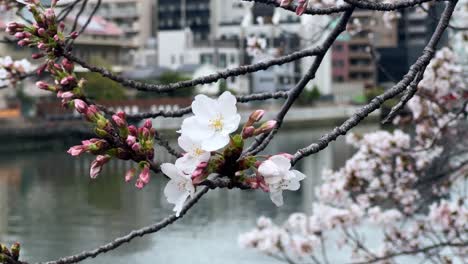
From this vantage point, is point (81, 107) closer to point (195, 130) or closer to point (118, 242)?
point (195, 130)

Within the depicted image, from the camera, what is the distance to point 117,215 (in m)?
11.1

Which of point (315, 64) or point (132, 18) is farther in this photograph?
point (132, 18)

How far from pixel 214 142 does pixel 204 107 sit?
46mm

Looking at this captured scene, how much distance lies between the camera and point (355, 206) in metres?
4.37

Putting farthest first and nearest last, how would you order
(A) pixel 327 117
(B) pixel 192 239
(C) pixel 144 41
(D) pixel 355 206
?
(C) pixel 144 41 → (A) pixel 327 117 → (B) pixel 192 239 → (D) pixel 355 206

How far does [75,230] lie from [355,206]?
245 inches

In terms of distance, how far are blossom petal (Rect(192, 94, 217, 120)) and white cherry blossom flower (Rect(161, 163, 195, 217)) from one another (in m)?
0.06

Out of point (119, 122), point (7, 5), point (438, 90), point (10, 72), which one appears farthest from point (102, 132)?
point (438, 90)

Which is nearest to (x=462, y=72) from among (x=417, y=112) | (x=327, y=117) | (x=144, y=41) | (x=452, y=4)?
(x=417, y=112)

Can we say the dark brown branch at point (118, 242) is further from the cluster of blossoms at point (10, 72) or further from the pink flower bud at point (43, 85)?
the cluster of blossoms at point (10, 72)

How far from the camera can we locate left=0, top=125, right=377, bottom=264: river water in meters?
8.78

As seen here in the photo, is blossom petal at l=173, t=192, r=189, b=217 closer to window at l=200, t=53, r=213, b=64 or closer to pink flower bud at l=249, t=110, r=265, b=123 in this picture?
pink flower bud at l=249, t=110, r=265, b=123

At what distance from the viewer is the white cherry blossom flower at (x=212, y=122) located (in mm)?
682

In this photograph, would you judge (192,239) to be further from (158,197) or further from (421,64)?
(421,64)
